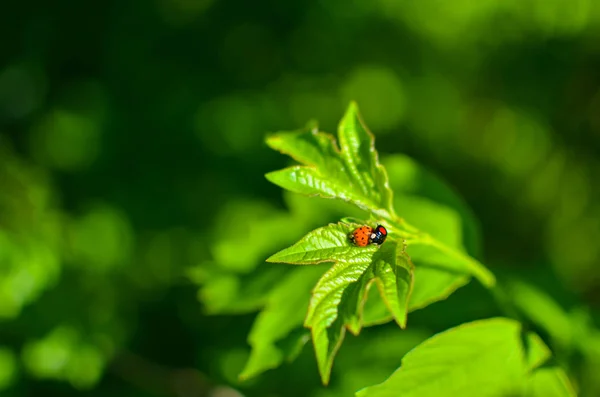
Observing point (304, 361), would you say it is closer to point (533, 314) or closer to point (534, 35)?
point (533, 314)

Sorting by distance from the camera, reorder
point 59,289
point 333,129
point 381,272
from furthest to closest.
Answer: point 333,129 < point 59,289 < point 381,272

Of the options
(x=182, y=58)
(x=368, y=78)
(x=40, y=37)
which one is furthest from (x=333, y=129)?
(x=40, y=37)

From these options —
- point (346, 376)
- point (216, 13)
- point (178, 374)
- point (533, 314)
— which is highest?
point (216, 13)

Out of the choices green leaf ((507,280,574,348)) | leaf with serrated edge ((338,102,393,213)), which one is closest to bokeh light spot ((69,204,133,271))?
green leaf ((507,280,574,348))

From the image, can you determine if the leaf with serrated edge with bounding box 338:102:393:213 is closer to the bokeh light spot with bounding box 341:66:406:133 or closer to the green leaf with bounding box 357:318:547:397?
the green leaf with bounding box 357:318:547:397

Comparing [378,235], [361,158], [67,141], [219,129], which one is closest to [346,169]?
[361,158]

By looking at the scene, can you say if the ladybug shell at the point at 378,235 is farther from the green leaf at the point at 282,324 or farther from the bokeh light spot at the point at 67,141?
the bokeh light spot at the point at 67,141
